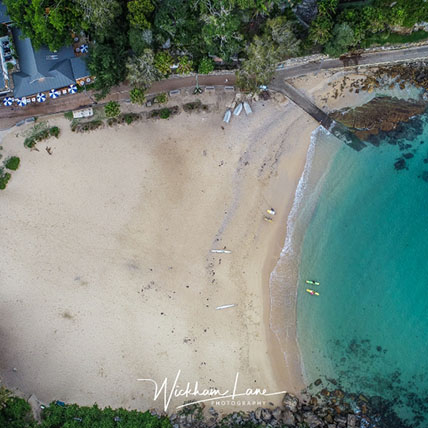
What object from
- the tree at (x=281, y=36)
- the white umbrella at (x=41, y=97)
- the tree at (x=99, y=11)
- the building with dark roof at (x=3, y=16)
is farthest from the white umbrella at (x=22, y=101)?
the tree at (x=281, y=36)

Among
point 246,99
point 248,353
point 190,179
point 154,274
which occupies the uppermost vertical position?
point 246,99

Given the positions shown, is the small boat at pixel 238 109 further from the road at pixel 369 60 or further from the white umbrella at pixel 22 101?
the white umbrella at pixel 22 101

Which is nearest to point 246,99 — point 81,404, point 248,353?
point 248,353

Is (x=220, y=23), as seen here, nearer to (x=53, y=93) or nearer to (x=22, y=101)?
(x=53, y=93)

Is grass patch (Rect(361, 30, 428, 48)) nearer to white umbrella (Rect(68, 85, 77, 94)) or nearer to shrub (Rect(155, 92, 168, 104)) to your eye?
shrub (Rect(155, 92, 168, 104))

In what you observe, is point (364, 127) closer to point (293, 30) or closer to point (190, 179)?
point (293, 30)

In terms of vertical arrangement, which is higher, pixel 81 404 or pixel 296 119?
pixel 296 119

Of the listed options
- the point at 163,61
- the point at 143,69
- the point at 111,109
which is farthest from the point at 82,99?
the point at 163,61
